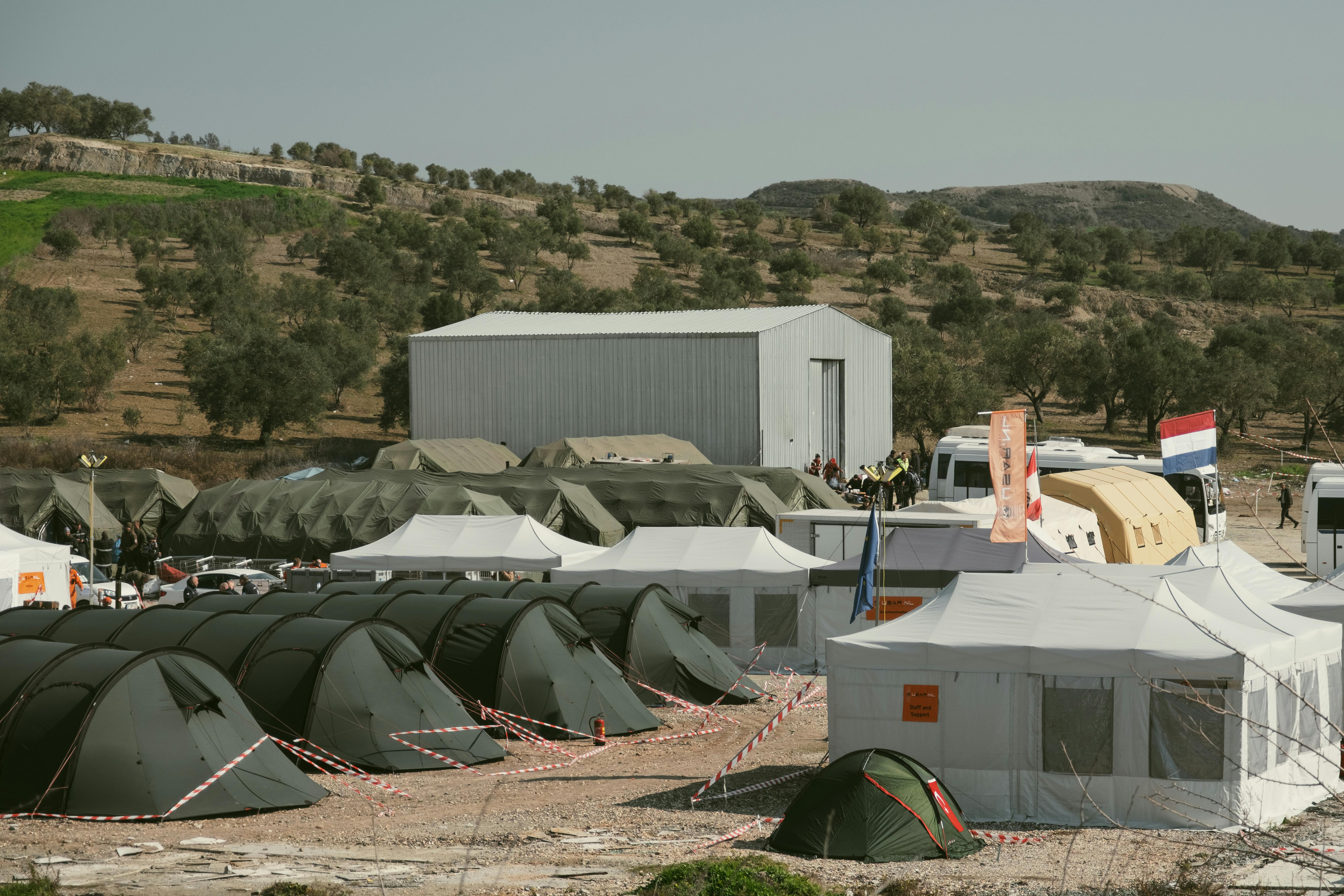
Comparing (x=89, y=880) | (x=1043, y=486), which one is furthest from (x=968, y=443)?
(x=89, y=880)

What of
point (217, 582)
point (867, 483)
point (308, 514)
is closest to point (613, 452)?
point (867, 483)

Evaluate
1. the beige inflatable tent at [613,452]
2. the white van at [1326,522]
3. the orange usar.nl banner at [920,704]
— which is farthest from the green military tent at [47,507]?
the white van at [1326,522]

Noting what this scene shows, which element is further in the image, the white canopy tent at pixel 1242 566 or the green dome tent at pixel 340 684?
the white canopy tent at pixel 1242 566

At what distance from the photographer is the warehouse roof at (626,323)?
1735 inches

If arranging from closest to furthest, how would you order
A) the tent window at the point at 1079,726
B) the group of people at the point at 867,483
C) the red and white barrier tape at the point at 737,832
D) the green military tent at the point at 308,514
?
1. the red and white barrier tape at the point at 737,832
2. the tent window at the point at 1079,726
3. the green military tent at the point at 308,514
4. the group of people at the point at 867,483

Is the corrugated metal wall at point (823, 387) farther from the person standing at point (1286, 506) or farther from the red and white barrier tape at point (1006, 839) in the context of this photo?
the red and white barrier tape at point (1006, 839)

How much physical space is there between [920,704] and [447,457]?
28720mm

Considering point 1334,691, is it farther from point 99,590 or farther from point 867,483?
point 867,483

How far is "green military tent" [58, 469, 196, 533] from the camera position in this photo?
3516 centimetres

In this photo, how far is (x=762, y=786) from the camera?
13.0m

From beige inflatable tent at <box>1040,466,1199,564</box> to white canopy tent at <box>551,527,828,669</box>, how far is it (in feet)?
32.3

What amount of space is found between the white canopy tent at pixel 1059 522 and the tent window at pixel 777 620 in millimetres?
3610

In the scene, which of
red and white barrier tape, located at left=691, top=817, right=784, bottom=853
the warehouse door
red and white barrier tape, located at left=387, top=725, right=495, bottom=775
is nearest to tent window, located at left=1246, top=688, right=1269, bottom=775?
red and white barrier tape, located at left=691, top=817, right=784, bottom=853

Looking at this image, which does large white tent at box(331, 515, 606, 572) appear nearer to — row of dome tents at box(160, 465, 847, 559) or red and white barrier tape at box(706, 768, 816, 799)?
row of dome tents at box(160, 465, 847, 559)
